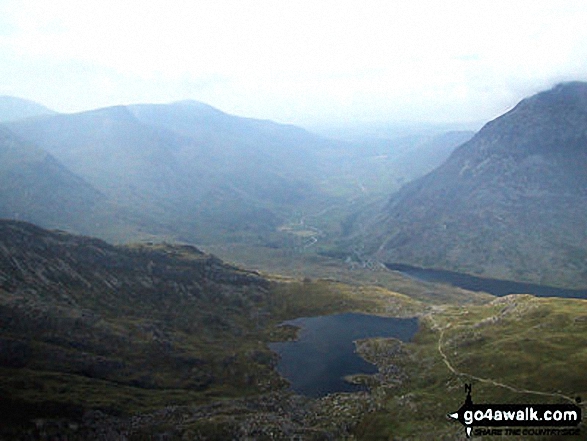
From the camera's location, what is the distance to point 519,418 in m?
146

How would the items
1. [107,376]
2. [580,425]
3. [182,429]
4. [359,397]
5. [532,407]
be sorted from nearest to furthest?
[580,425], [532,407], [182,429], [359,397], [107,376]

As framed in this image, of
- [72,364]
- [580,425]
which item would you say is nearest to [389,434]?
[580,425]

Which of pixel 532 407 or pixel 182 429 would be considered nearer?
pixel 532 407

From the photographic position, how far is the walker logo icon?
135375 mm

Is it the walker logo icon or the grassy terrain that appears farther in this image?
the grassy terrain

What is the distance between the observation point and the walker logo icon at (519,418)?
13538 cm

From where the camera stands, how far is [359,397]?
608ft

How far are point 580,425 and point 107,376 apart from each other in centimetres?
15380

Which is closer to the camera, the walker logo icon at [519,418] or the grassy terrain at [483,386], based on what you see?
the walker logo icon at [519,418]

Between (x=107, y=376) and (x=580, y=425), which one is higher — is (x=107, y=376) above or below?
below

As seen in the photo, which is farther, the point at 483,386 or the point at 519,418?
the point at 483,386

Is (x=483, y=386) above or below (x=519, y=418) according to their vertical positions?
below

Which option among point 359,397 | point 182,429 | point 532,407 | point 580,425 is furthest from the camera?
point 359,397

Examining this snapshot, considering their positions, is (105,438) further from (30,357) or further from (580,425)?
(580,425)
